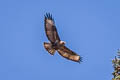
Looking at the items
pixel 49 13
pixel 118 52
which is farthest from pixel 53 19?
pixel 118 52

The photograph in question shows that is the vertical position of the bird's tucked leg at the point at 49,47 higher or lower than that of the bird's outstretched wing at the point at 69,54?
lower

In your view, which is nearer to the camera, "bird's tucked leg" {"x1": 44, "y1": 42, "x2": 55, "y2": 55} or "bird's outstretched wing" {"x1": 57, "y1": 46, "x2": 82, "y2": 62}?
"bird's tucked leg" {"x1": 44, "y1": 42, "x2": 55, "y2": 55}

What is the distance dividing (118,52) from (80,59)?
18.9 ft

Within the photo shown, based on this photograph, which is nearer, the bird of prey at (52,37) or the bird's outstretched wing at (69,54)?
the bird of prey at (52,37)

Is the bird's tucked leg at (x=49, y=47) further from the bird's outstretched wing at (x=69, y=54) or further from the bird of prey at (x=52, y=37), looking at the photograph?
the bird's outstretched wing at (x=69, y=54)

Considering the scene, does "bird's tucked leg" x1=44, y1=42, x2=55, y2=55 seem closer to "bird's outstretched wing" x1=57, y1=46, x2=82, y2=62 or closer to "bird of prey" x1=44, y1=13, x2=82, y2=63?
"bird of prey" x1=44, y1=13, x2=82, y2=63

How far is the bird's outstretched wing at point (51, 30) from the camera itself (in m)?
35.4

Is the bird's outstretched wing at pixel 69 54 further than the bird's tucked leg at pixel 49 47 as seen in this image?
Yes

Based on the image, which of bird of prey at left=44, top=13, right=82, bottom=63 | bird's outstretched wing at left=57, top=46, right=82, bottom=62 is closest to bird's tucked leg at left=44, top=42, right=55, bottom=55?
bird of prey at left=44, top=13, right=82, bottom=63

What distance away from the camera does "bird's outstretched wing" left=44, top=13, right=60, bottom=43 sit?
116 ft

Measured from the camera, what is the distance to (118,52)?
3272 cm

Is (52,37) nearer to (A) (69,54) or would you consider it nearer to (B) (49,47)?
(B) (49,47)

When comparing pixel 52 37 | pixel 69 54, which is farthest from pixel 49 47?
pixel 69 54

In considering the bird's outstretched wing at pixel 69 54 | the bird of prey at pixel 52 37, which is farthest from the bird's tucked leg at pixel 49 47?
the bird's outstretched wing at pixel 69 54
